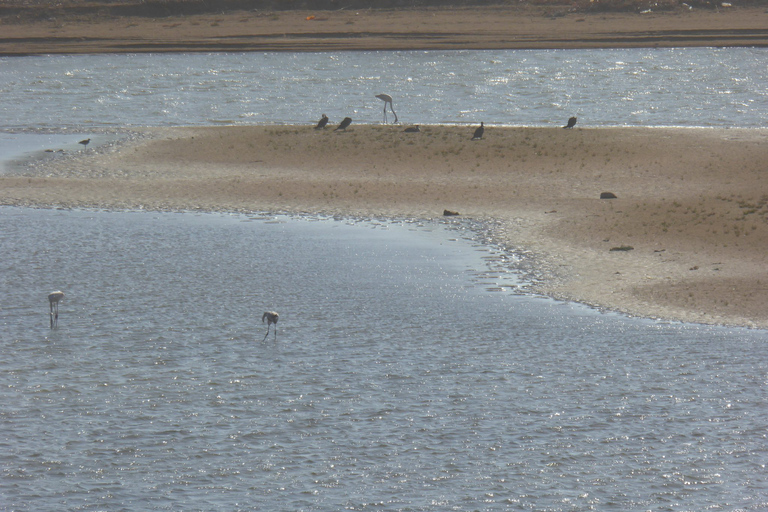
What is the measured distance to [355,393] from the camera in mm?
11008

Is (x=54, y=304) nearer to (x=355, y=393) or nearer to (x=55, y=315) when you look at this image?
(x=55, y=315)

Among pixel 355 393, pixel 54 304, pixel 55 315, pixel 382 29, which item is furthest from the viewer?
pixel 382 29

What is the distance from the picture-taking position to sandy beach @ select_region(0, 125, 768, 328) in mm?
16094

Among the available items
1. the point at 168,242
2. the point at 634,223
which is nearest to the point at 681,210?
the point at 634,223

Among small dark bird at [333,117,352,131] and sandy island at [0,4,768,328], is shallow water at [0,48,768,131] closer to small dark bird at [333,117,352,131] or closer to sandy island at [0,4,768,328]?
small dark bird at [333,117,352,131]

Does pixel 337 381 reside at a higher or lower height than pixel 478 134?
lower

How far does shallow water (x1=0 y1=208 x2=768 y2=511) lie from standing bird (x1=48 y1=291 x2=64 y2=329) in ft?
0.52

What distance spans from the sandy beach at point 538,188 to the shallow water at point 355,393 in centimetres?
169

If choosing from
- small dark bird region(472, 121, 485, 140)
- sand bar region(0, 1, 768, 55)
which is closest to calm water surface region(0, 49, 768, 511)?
small dark bird region(472, 121, 485, 140)

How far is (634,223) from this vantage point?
64.3 ft

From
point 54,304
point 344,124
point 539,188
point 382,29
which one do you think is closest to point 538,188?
point 539,188

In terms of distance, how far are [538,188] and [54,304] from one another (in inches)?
496

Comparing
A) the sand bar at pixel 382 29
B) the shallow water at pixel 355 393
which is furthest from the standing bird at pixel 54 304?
the sand bar at pixel 382 29

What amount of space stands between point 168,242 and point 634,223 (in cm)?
882
